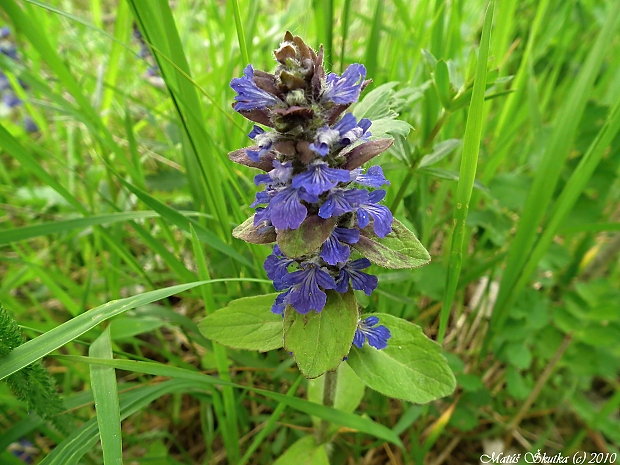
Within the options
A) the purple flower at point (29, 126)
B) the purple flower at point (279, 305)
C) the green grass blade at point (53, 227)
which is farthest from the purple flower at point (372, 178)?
the purple flower at point (29, 126)

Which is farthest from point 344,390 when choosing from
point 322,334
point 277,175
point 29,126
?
point 29,126

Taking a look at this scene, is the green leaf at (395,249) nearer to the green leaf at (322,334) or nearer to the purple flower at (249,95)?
the green leaf at (322,334)

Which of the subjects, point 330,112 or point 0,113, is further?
point 0,113

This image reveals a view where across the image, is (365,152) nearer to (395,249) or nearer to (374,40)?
(395,249)

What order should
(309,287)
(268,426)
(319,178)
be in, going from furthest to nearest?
(268,426), (309,287), (319,178)

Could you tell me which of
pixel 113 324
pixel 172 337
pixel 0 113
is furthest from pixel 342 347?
pixel 0 113

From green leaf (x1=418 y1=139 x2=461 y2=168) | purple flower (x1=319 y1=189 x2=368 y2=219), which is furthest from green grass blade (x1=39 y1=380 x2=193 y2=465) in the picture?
green leaf (x1=418 y1=139 x2=461 y2=168)

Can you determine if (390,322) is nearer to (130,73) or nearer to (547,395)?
(547,395)
